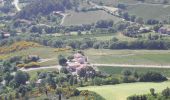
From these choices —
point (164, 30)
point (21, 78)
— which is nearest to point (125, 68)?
point (21, 78)

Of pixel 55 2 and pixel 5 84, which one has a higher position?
pixel 55 2

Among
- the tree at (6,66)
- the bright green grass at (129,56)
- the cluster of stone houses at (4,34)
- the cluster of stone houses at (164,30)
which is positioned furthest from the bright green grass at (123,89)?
the cluster of stone houses at (4,34)

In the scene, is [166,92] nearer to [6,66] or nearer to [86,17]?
[6,66]

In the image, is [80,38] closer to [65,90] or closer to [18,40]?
[18,40]

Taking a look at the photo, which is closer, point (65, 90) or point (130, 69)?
point (65, 90)

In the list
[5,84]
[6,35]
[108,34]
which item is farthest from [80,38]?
[5,84]

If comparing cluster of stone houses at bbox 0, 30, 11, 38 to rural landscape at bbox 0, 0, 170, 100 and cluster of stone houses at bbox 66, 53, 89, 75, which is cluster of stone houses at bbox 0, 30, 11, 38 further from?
cluster of stone houses at bbox 66, 53, 89, 75

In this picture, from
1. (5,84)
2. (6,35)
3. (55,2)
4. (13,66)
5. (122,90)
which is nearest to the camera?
(122,90)

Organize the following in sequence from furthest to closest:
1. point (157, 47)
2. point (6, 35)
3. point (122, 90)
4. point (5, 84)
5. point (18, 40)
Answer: point (6, 35) → point (18, 40) → point (157, 47) → point (5, 84) → point (122, 90)
